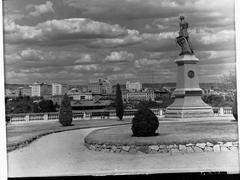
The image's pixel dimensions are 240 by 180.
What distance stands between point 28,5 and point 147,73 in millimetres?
3077

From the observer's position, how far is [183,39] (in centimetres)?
905

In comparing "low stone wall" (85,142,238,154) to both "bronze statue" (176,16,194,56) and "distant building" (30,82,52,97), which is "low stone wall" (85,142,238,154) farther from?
"bronze statue" (176,16,194,56)

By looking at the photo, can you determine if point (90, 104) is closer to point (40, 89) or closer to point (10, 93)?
point (40, 89)

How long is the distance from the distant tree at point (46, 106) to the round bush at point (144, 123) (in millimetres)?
1918

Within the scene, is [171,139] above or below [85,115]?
below

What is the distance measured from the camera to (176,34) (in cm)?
914

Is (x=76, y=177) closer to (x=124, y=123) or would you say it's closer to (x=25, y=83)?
(x=124, y=123)

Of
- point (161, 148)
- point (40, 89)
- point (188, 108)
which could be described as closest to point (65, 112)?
point (40, 89)

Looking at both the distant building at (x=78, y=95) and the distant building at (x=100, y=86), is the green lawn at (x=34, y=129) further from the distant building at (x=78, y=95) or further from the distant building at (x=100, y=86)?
the distant building at (x=100, y=86)

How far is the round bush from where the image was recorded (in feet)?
29.3

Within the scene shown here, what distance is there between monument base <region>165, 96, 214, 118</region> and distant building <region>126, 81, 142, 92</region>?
0.96 meters

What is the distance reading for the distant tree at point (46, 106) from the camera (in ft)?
30.0

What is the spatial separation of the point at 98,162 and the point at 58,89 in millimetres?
1892

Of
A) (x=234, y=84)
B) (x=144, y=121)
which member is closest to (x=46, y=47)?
(x=144, y=121)
